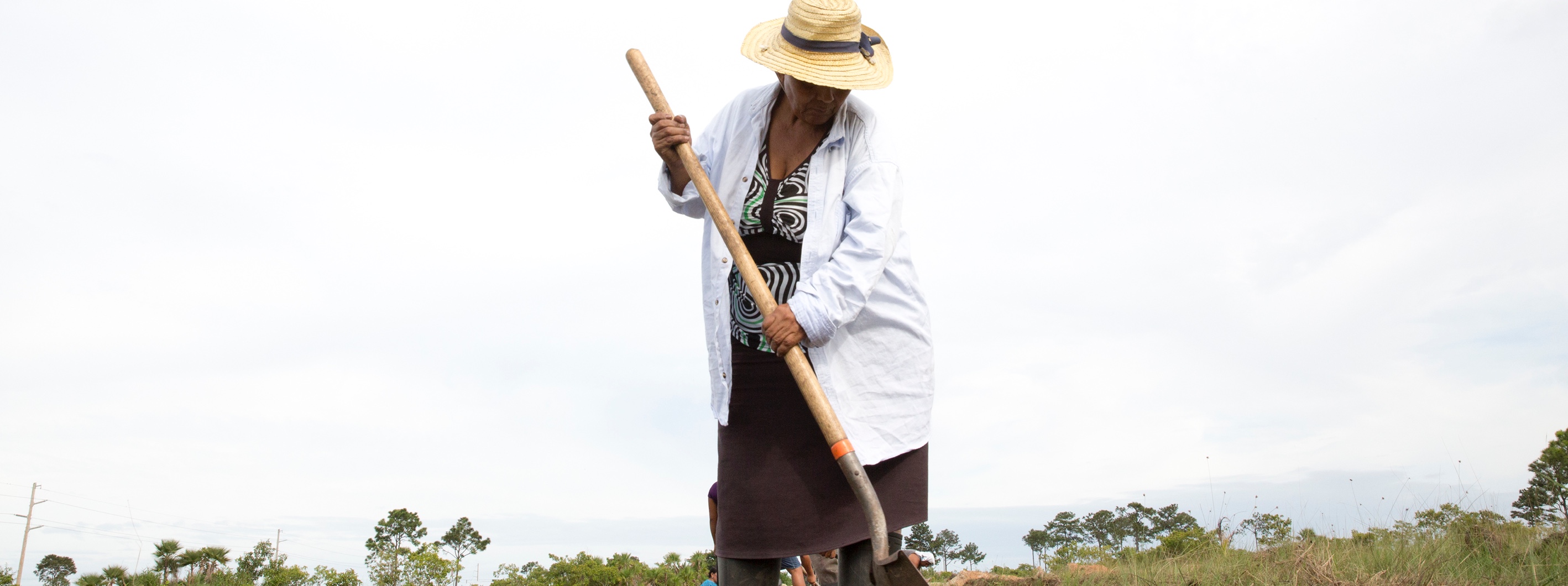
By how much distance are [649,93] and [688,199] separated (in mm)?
389

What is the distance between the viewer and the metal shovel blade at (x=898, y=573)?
2268 millimetres

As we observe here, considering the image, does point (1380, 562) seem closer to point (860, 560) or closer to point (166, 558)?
point (860, 560)

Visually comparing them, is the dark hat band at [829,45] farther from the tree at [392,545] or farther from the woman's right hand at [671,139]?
the tree at [392,545]

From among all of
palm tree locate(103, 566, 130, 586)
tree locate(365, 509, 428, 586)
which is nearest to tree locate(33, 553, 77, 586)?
tree locate(365, 509, 428, 586)

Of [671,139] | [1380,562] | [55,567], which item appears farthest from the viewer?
[55,567]

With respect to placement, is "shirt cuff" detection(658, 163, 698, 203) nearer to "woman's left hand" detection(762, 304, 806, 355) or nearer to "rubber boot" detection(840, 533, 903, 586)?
"woman's left hand" detection(762, 304, 806, 355)

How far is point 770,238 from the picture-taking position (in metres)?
2.54

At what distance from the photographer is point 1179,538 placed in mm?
7043

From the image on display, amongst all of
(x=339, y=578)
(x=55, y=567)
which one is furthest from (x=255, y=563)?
(x=55, y=567)

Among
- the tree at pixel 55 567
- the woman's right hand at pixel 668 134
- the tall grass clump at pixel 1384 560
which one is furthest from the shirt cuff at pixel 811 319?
the tree at pixel 55 567

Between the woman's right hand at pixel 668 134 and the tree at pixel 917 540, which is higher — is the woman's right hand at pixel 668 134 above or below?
above

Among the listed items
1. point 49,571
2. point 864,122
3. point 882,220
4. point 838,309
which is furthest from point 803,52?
point 49,571

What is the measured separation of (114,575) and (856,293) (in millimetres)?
10163

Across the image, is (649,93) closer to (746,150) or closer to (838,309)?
(746,150)
